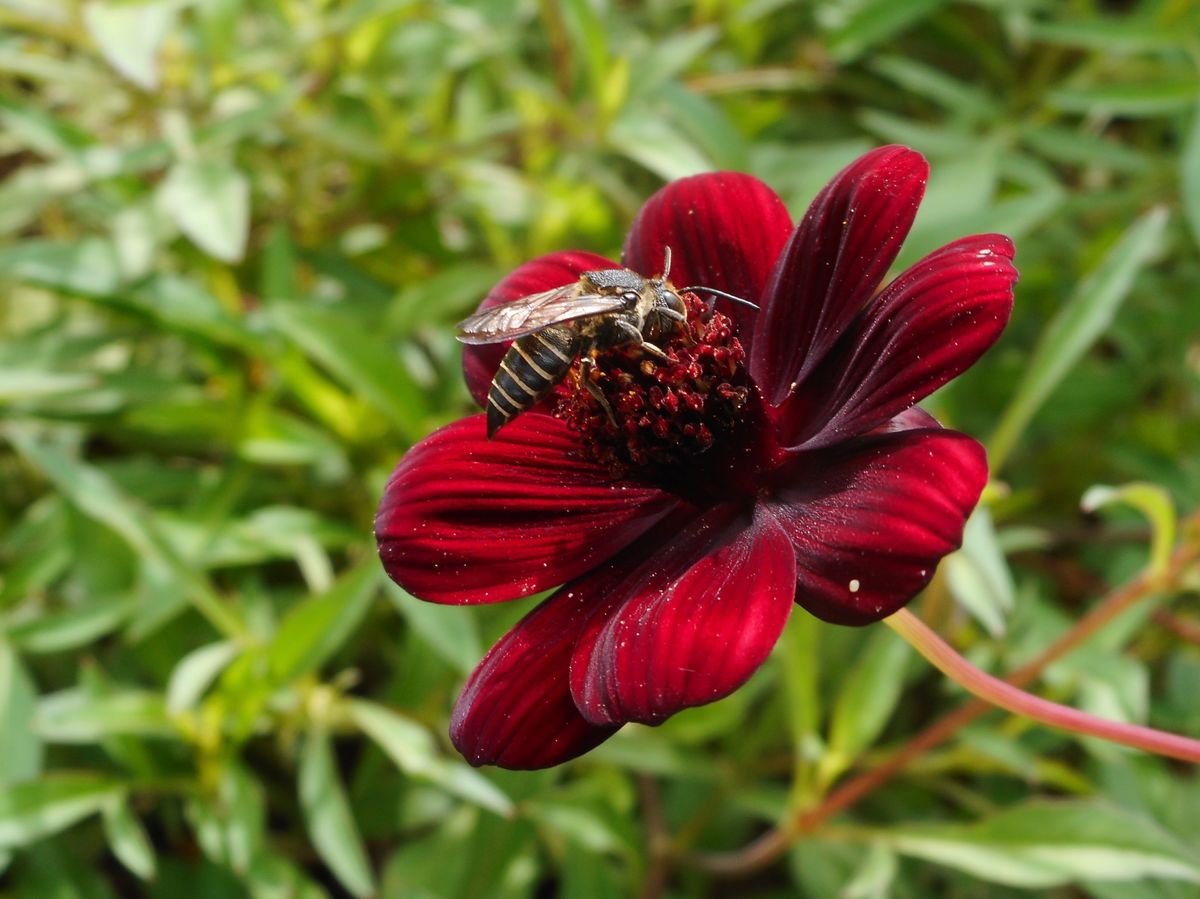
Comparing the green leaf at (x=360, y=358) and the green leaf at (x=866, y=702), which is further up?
the green leaf at (x=360, y=358)

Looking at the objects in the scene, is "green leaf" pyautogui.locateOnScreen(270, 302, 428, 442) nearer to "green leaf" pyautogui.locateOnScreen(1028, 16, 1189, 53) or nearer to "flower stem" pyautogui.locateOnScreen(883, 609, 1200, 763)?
"flower stem" pyautogui.locateOnScreen(883, 609, 1200, 763)

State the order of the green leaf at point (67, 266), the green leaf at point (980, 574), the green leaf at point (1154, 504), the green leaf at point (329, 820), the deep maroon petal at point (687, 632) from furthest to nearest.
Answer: the green leaf at point (67, 266) < the green leaf at point (329, 820) < the green leaf at point (980, 574) < the green leaf at point (1154, 504) < the deep maroon petal at point (687, 632)

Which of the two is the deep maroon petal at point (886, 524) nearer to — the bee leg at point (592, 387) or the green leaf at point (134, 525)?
the bee leg at point (592, 387)

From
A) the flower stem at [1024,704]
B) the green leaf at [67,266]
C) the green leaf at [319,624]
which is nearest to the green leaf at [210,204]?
the green leaf at [67,266]

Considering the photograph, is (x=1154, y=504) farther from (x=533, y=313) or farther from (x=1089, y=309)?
(x=533, y=313)

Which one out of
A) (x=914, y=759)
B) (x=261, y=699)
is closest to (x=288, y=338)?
(x=261, y=699)

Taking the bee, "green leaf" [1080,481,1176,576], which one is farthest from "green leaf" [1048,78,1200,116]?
the bee

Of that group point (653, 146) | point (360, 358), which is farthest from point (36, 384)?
point (653, 146)
